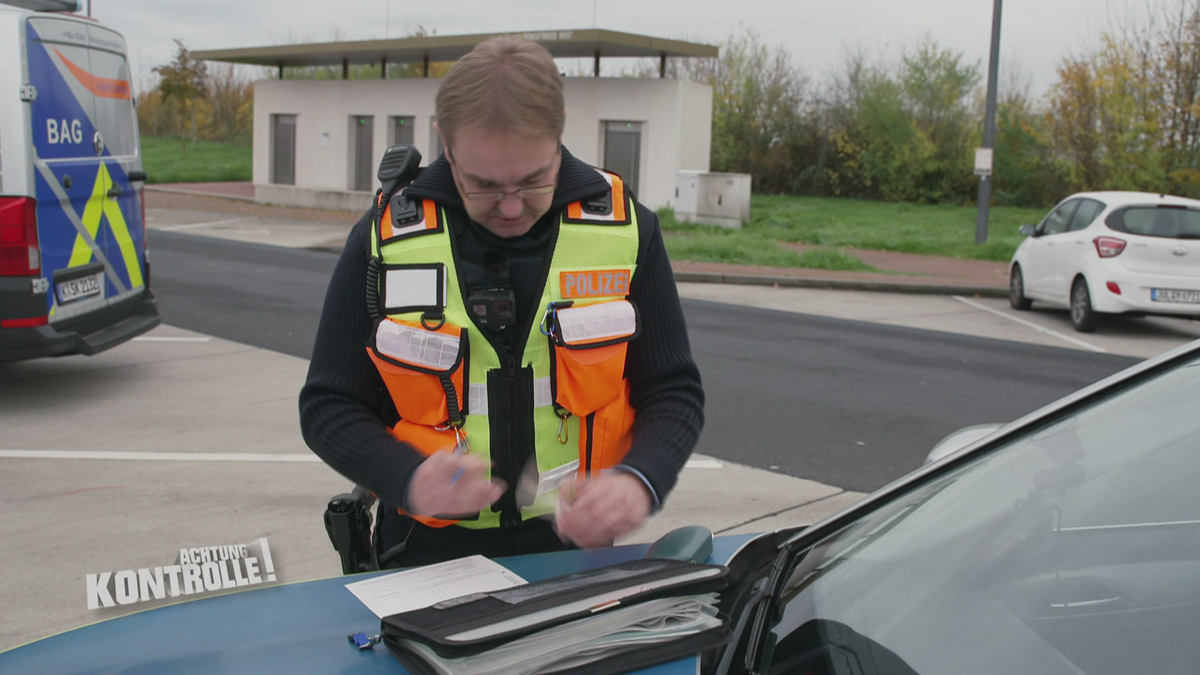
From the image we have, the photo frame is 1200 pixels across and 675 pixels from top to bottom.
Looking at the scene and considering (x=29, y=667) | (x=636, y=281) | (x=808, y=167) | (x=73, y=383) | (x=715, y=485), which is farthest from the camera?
(x=808, y=167)

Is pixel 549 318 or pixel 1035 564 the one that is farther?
pixel 549 318

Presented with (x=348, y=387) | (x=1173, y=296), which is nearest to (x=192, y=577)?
(x=348, y=387)

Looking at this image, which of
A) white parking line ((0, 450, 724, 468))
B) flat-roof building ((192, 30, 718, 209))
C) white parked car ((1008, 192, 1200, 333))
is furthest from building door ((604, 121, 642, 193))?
white parking line ((0, 450, 724, 468))

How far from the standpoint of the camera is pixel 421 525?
2.11 m

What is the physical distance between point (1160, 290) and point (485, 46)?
11.1 m

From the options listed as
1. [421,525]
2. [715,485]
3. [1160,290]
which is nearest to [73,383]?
[715,485]

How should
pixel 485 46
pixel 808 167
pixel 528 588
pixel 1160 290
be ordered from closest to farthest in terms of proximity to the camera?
pixel 528 588 → pixel 485 46 → pixel 1160 290 → pixel 808 167

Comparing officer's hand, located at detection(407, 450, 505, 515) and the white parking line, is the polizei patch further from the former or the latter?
the white parking line

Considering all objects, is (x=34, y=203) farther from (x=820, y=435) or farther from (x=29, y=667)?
(x=29, y=667)

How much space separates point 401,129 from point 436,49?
2394 millimetres

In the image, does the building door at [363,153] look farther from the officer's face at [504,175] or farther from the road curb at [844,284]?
the officer's face at [504,175]

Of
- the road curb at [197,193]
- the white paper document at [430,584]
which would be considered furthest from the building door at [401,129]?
the white paper document at [430,584]

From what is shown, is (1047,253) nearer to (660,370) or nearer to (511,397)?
(660,370)

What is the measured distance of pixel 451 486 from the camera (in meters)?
1.83
